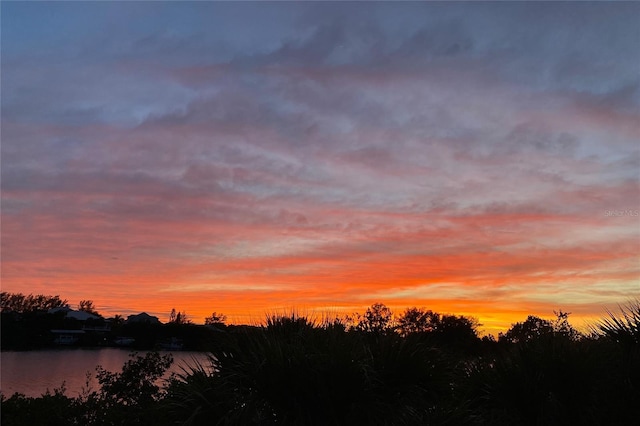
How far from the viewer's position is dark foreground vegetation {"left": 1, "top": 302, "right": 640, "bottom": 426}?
26.7 ft

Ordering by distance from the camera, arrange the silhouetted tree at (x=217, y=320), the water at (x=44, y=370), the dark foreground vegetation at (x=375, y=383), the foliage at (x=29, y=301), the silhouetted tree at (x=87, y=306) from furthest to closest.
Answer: the silhouetted tree at (x=87, y=306) → the foliage at (x=29, y=301) → the water at (x=44, y=370) → the silhouetted tree at (x=217, y=320) → the dark foreground vegetation at (x=375, y=383)

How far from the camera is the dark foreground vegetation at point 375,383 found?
26.7 feet

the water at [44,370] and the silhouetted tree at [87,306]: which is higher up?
the silhouetted tree at [87,306]

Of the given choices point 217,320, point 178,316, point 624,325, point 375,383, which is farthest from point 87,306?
point 375,383

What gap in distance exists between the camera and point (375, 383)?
8578 millimetres

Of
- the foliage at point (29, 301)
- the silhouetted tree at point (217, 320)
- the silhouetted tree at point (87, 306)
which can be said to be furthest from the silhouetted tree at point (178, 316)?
the silhouetted tree at point (87, 306)

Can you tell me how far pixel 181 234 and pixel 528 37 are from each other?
52.0 ft

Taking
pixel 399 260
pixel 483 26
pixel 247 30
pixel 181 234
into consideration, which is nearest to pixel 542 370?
pixel 483 26

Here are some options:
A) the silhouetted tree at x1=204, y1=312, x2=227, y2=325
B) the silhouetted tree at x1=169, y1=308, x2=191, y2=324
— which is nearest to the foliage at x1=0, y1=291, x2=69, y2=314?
the silhouetted tree at x1=169, y1=308, x2=191, y2=324

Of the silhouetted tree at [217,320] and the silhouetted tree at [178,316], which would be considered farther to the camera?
the silhouetted tree at [178,316]

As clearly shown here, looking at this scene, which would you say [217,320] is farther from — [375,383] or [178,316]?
[178,316]

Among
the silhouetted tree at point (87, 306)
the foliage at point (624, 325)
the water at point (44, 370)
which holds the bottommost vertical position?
the water at point (44, 370)

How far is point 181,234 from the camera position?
24.0 m

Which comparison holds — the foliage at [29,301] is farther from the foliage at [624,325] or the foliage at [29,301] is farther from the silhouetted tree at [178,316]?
the foliage at [624,325]
